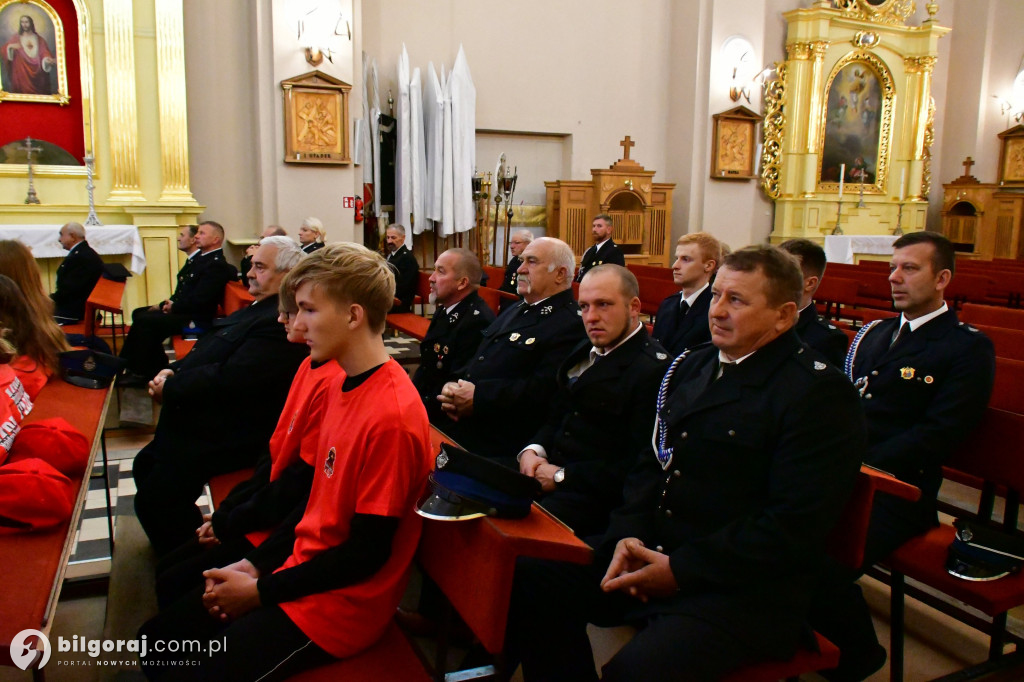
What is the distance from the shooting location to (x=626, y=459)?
2396mm

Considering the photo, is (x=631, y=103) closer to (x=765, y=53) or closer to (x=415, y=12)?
(x=765, y=53)

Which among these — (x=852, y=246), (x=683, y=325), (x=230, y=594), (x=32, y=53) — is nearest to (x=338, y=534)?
(x=230, y=594)

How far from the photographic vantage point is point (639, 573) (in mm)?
1803

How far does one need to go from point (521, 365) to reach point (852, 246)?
1062 centimetres

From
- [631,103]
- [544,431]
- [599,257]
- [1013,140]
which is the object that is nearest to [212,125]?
[599,257]

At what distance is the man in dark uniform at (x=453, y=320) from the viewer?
3.64m

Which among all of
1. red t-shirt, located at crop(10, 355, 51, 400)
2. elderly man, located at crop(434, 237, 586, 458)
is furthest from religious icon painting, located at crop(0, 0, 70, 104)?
elderly man, located at crop(434, 237, 586, 458)

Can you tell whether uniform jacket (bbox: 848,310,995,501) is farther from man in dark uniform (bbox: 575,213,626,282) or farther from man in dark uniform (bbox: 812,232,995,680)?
man in dark uniform (bbox: 575,213,626,282)

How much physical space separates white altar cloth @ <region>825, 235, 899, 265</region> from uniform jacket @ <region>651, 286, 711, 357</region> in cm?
854

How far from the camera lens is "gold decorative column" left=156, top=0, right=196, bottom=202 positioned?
8234mm

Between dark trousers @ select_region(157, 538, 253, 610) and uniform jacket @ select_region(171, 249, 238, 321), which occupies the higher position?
uniform jacket @ select_region(171, 249, 238, 321)

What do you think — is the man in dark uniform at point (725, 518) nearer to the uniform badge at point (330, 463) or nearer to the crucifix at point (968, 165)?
the uniform badge at point (330, 463)

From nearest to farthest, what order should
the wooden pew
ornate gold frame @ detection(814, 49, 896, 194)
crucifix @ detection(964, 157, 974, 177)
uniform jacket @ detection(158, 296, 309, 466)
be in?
the wooden pew < uniform jacket @ detection(158, 296, 309, 466) < ornate gold frame @ detection(814, 49, 896, 194) < crucifix @ detection(964, 157, 974, 177)

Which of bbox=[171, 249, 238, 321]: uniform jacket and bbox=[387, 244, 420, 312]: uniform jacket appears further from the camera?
bbox=[387, 244, 420, 312]: uniform jacket
